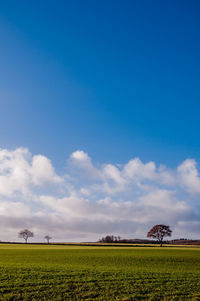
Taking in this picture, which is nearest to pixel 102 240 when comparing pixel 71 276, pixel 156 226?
pixel 156 226

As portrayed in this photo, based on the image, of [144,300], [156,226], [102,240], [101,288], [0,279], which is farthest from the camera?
[102,240]

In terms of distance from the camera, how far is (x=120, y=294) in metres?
16.8

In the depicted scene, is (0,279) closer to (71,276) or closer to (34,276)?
(34,276)

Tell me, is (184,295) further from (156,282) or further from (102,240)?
(102,240)

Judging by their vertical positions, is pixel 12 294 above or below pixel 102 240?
above

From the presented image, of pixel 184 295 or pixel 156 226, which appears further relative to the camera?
pixel 156 226

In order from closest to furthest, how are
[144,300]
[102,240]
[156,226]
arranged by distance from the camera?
[144,300] < [156,226] < [102,240]

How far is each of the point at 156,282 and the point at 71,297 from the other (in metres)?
8.74

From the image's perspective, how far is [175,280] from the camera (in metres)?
22.4

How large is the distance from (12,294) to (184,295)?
39.1 ft

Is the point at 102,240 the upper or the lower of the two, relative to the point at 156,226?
lower

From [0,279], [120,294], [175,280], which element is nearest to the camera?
[120,294]

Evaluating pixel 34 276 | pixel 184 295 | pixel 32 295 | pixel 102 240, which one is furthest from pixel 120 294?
pixel 102 240

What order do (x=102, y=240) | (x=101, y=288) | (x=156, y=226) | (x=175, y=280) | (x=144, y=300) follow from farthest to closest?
(x=102, y=240) → (x=156, y=226) → (x=175, y=280) → (x=101, y=288) → (x=144, y=300)
